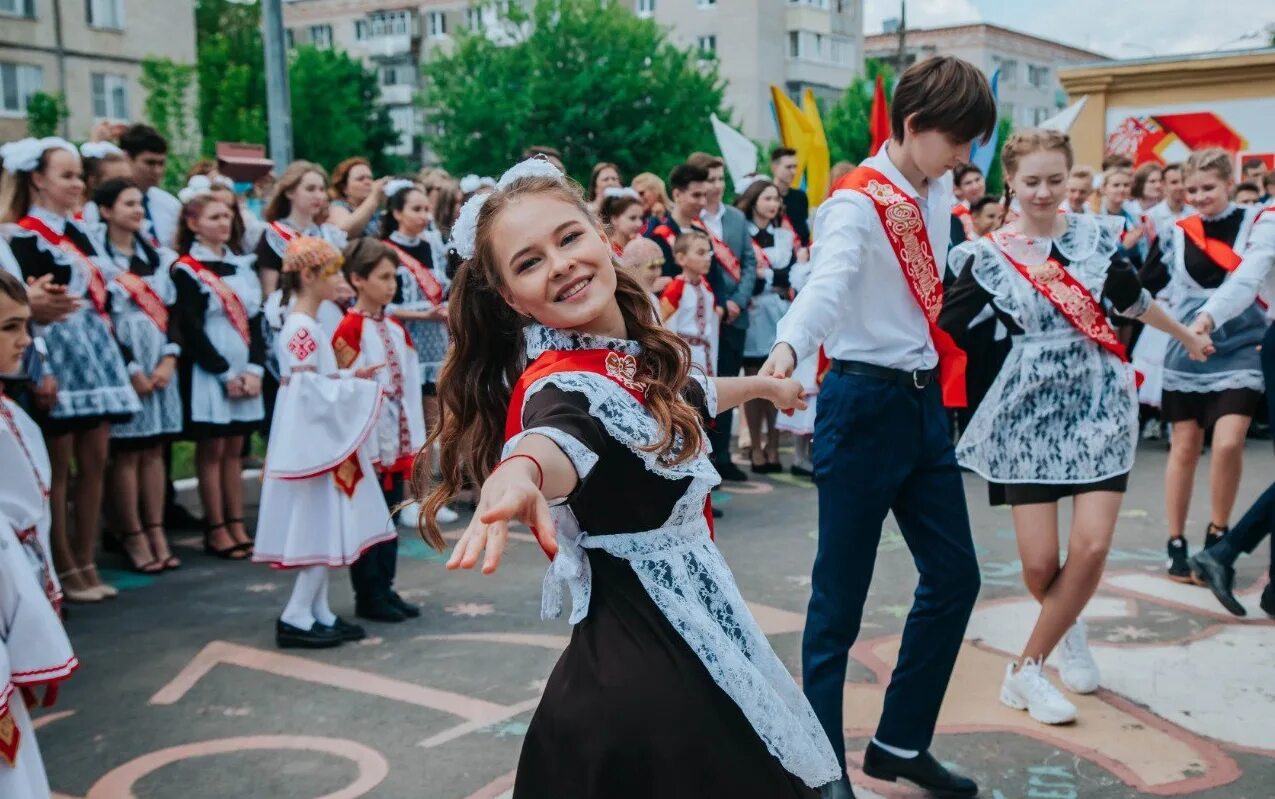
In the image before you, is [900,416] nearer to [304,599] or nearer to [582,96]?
[304,599]

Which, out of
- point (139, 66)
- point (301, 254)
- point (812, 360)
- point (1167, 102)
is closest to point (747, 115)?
point (139, 66)

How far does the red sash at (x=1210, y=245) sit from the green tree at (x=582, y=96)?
30.9 metres

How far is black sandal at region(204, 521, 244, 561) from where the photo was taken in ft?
22.8

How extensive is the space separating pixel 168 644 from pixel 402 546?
1.91m

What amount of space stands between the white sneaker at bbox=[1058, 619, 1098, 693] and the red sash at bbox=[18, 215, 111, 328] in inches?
191

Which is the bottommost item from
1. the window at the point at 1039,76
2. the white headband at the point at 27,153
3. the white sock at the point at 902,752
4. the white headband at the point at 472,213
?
the white sock at the point at 902,752

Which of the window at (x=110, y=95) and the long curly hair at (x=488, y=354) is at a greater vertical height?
the window at (x=110, y=95)

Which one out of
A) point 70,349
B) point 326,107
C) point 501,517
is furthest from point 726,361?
point 326,107

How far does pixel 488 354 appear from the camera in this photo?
263cm

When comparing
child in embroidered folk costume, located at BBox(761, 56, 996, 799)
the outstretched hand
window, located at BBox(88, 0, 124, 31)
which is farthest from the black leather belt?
window, located at BBox(88, 0, 124, 31)

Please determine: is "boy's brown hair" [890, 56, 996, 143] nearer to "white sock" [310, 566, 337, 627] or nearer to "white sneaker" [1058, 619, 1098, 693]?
"white sneaker" [1058, 619, 1098, 693]

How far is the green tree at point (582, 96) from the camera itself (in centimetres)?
3772

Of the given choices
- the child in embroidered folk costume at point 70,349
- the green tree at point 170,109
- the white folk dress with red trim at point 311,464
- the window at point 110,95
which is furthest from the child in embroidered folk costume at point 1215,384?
the window at point 110,95

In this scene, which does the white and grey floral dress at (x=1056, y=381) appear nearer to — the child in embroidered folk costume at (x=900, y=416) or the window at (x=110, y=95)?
the child in embroidered folk costume at (x=900, y=416)
